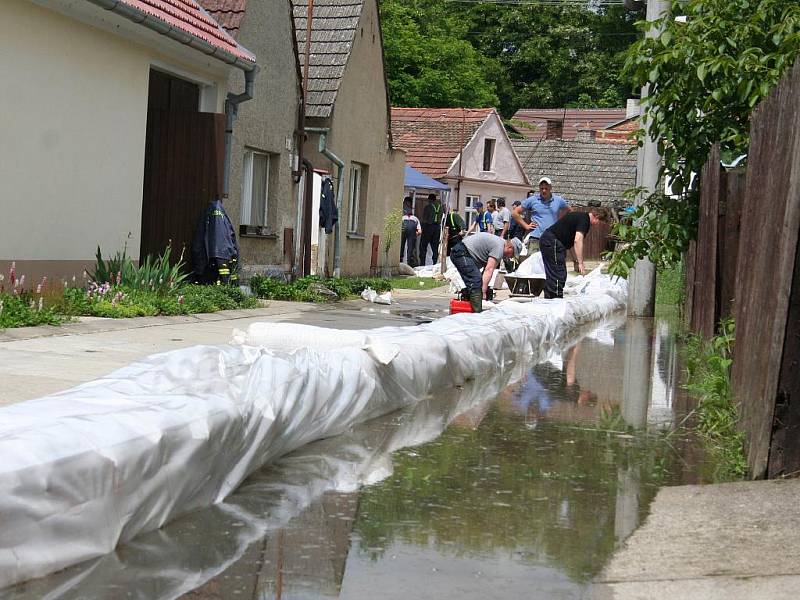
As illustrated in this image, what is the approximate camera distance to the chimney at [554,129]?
2197 inches

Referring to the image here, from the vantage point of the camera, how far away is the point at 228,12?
15977 millimetres

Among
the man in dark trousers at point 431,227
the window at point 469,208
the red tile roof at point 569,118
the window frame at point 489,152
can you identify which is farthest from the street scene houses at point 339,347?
the red tile roof at point 569,118

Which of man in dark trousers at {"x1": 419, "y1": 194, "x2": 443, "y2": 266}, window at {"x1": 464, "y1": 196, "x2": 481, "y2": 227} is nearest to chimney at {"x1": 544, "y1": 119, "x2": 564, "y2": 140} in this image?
window at {"x1": 464, "y1": 196, "x2": 481, "y2": 227}

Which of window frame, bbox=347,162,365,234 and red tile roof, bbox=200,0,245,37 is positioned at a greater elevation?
red tile roof, bbox=200,0,245,37

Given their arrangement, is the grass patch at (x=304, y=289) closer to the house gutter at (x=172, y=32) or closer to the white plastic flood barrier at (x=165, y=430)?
the house gutter at (x=172, y=32)

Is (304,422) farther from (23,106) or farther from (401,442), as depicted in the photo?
(23,106)

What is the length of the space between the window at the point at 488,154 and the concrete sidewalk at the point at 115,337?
31768mm

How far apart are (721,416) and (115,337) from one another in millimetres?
4975

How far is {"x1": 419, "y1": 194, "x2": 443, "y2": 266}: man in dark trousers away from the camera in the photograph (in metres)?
32.2

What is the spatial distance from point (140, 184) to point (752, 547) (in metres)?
10.6

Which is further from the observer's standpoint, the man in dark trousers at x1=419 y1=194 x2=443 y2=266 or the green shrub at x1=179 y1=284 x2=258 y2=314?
the man in dark trousers at x1=419 y1=194 x2=443 y2=266

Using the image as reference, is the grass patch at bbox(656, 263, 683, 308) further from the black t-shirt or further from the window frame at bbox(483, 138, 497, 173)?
the window frame at bbox(483, 138, 497, 173)

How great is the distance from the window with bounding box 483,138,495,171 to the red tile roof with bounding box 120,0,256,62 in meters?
31.4

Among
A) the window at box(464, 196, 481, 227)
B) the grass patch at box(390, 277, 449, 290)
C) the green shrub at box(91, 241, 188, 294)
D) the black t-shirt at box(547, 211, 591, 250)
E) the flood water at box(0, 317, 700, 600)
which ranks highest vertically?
the window at box(464, 196, 481, 227)
